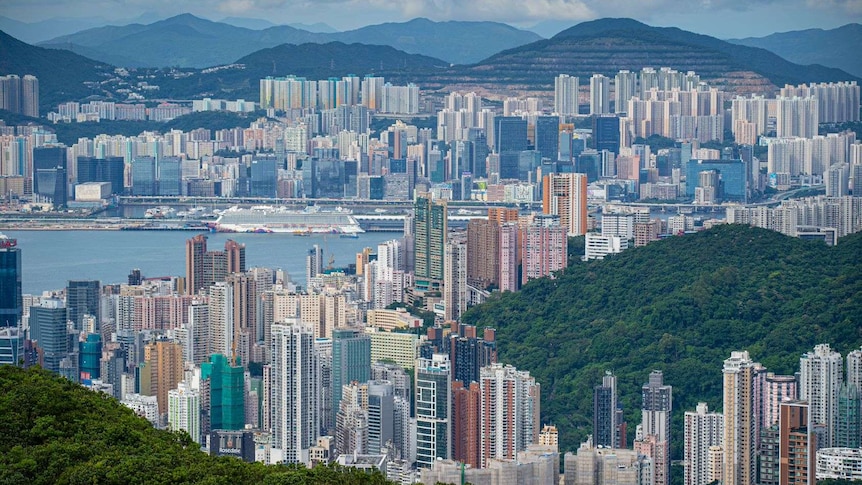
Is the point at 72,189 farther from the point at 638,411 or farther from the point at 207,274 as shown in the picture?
the point at 638,411

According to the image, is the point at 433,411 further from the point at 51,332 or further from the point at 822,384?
the point at 51,332

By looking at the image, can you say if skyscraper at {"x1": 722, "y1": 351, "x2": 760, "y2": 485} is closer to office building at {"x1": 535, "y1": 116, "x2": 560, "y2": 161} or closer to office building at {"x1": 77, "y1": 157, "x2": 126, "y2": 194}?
office building at {"x1": 77, "y1": 157, "x2": 126, "y2": 194}

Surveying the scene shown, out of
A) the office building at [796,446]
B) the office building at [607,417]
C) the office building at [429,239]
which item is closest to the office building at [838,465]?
the office building at [796,446]

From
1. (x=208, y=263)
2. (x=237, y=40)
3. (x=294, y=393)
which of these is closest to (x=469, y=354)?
(x=294, y=393)

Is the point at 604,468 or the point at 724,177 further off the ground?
the point at 724,177

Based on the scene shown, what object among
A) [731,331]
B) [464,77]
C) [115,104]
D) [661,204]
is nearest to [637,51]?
[464,77]

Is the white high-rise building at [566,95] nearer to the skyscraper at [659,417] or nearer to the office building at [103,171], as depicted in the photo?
the office building at [103,171]
